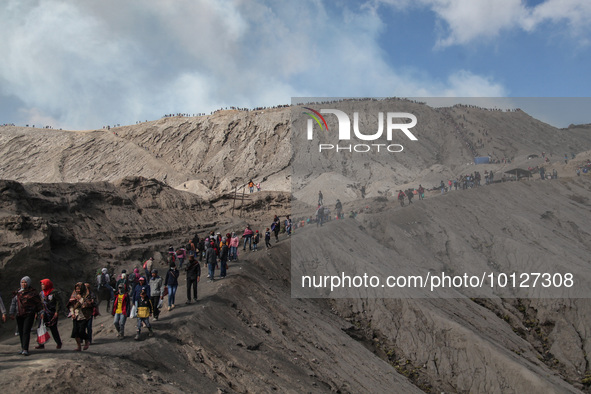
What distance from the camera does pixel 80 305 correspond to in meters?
8.50

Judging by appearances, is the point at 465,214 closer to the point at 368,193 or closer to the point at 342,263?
the point at 342,263

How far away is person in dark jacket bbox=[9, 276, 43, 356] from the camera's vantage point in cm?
790

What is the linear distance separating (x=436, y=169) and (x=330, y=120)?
18.2 metres

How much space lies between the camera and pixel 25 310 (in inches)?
312

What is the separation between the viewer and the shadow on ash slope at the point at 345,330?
29.8ft

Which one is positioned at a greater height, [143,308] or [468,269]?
[143,308]

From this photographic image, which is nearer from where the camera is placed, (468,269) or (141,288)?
(141,288)

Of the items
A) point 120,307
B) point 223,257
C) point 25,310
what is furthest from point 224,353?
point 223,257

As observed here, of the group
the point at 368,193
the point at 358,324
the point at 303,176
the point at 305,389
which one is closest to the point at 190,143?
the point at 303,176

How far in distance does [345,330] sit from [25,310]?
1208 centimetres

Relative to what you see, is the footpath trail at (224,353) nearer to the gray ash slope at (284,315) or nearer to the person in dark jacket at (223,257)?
the gray ash slope at (284,315)

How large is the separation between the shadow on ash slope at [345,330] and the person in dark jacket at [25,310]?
1.09 ft

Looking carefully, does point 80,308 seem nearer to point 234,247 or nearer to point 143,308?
point 143,308

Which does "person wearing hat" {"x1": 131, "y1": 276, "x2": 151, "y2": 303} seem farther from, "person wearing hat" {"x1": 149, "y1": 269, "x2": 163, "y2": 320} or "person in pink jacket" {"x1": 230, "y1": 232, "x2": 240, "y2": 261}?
"person in pink jacket" {"x1": 230, "y1": 232, "x2": 240, "y2": 261}
